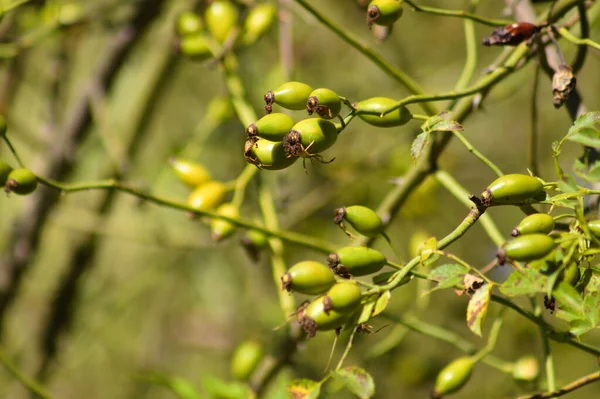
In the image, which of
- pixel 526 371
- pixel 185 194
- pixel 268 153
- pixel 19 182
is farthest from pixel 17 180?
pixel 185 194

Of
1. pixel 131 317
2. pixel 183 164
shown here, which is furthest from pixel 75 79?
pixel 183 164

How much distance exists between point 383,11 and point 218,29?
2.23 feet

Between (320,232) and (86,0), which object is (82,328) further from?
(86,0)

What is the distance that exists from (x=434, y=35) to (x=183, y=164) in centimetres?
263

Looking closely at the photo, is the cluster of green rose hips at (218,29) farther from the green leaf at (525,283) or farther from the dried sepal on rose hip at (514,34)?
the green leaf at (525,283)

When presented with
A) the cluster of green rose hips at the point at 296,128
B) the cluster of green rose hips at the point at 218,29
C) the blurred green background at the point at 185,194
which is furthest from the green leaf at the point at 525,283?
the cluster of green rose hips at the point at 218,29

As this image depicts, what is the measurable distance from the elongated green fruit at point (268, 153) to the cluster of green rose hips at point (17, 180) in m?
0.38

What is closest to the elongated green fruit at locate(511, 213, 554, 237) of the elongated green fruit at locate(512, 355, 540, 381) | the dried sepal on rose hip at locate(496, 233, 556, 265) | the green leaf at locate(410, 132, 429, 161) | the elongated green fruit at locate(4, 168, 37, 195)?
the dried sepal on rose hip at locate(496, 233, 556, 265)

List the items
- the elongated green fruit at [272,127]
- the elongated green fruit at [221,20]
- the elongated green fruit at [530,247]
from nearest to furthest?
the elongated green fruit at [530,247]
the elongated green fruit at [272,127]
the elongated green fruit at [221,20]

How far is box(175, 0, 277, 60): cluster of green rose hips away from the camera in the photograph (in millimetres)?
1475

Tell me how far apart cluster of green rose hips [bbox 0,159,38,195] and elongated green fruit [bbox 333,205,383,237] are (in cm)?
49

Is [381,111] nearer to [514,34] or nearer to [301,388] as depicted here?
[514,34]

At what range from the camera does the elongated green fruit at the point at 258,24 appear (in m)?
1.51

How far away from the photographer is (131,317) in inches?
136
